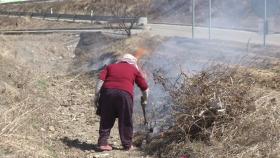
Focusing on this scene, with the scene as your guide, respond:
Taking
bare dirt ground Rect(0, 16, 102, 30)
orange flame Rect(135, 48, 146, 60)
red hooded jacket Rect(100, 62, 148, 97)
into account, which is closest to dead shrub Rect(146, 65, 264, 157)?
red hooded jacket Rect(100, 62, 148, 97)

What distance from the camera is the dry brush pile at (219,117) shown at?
781 centimetres

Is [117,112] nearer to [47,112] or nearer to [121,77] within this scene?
[121,77]

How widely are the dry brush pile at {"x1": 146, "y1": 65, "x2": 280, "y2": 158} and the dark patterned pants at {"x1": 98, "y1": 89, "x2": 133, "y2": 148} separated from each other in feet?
1.56

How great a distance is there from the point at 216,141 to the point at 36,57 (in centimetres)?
1742

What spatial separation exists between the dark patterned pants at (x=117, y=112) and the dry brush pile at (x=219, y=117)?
476mm

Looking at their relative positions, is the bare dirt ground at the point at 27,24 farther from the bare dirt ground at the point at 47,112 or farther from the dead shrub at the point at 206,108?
the dead shrub at the point at 206,108

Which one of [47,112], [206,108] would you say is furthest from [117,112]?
[47,112]

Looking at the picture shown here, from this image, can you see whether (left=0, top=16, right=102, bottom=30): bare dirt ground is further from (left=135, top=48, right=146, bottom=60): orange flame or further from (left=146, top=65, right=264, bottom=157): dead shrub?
(left=146, top=65, right=264, bottom=157): dead shrub

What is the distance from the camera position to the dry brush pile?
781 centimetres

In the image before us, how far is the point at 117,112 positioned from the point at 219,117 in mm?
A: 1799

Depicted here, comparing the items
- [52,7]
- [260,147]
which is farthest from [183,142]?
[52,7]

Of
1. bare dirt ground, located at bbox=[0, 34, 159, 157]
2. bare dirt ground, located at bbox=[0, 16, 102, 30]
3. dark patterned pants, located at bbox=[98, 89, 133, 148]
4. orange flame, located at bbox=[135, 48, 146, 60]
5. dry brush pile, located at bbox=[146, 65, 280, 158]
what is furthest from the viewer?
bare dirt ground, located at bbox=[0, 16, 102, 30]

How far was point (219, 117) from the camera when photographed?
8523 mm

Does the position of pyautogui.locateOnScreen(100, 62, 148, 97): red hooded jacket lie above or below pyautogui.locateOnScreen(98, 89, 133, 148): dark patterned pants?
above
